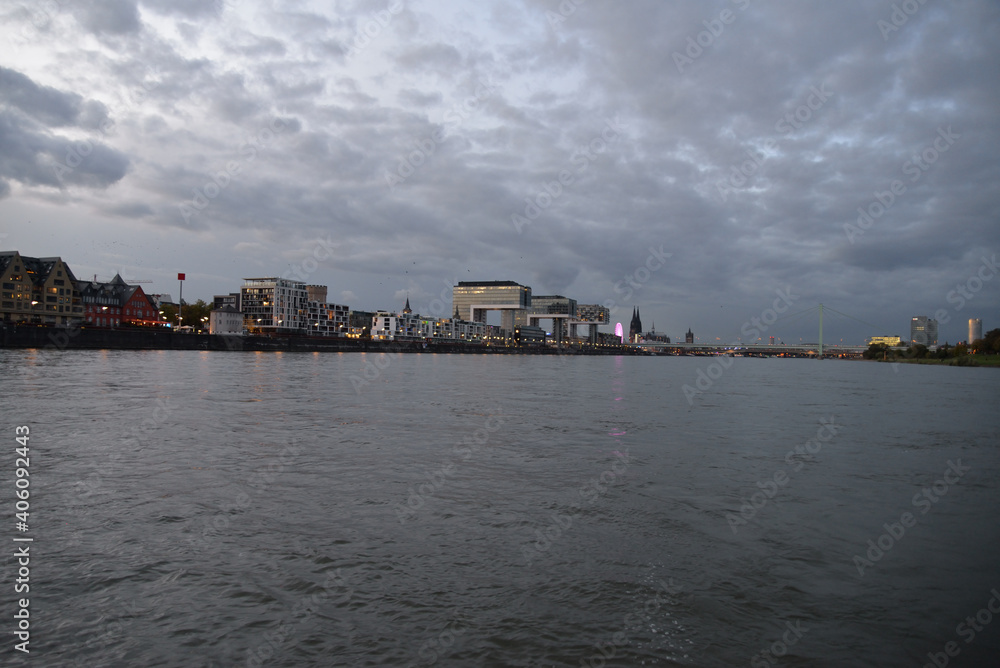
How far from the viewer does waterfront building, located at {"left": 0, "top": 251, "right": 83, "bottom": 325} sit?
280 ft

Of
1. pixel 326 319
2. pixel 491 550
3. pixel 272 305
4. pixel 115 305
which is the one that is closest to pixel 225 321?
pixel 272 305

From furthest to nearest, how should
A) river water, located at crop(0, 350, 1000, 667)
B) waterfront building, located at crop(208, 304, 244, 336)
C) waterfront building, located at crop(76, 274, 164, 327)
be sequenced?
waterfront building, located at crop(208, 304, 244, 336), waterfront building, located at crop(76, 274, 164, 327), river water, located at crop(0, 350, 1000, 667)

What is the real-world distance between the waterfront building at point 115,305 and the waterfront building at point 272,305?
3144 centimetres

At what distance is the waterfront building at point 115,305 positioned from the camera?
101 m

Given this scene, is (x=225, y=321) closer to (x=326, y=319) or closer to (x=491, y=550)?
(x=326, y=319)

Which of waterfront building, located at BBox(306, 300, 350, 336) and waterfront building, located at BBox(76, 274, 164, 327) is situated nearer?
waterfront building, located at BBox(76, 274, 164, 327)

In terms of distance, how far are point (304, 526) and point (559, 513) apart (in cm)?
358

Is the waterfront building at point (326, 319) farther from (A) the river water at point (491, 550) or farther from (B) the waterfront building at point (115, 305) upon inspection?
(A) the river water at point (491, 550)

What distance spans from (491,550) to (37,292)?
11130 cm

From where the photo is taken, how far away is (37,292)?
8975 centimetres

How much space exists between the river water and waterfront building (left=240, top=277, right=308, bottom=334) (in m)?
138

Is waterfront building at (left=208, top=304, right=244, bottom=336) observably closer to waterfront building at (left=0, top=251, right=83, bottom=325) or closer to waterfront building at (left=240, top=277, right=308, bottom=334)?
waterfront building at (left=240, top=277, right=308, bottom=334)

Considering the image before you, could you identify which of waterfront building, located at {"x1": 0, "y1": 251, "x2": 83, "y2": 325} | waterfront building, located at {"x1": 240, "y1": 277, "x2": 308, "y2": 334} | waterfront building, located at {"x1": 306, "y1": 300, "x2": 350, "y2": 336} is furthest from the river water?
waterfront building, located at {"x1": 306, "y1": 300, "x2": 350, "y2": 336}

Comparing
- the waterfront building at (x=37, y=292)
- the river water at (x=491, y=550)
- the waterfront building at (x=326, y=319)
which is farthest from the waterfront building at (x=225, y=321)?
the river water at (x=491, y=550)
